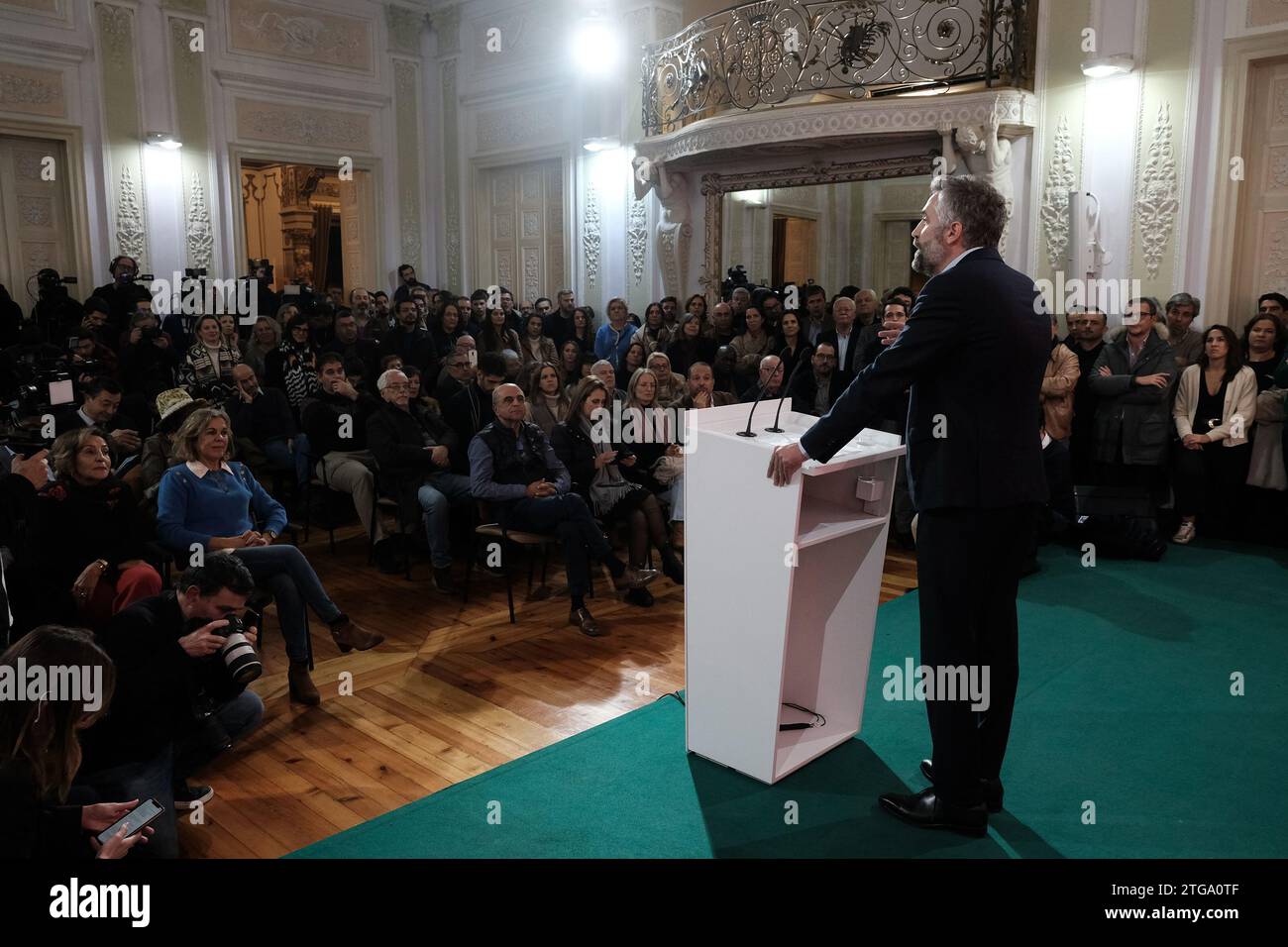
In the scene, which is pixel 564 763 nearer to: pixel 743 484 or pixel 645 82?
pixel 743 484

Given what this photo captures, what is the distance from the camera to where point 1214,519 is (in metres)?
6.29

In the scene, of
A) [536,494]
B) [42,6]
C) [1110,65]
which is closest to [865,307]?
[1110,65]

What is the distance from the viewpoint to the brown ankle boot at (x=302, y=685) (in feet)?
12.5

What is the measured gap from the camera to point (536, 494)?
4855mm

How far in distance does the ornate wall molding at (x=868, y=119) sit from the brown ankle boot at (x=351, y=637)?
17.9ft

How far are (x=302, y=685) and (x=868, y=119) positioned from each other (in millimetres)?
6048

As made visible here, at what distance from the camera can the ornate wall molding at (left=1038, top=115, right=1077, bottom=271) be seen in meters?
7.50

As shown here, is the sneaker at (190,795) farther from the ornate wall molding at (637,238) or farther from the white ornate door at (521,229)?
the white ornate door at (521,229)

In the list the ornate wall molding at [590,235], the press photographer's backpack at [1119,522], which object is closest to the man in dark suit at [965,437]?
the press photographer's backpack at [1119,522]

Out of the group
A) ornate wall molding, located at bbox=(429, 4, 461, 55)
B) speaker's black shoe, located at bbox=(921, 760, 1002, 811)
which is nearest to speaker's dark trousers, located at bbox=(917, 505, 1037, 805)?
speaker's black shoe, located at bbox=(921, 760, 1002, 811)

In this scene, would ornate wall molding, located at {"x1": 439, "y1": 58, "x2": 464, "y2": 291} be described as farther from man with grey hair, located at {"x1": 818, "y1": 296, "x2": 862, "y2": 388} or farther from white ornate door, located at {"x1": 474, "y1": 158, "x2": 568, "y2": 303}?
man with grey hair, located at {"x1": 818, "y1": 296, "x2": 862, "y2": 388}
